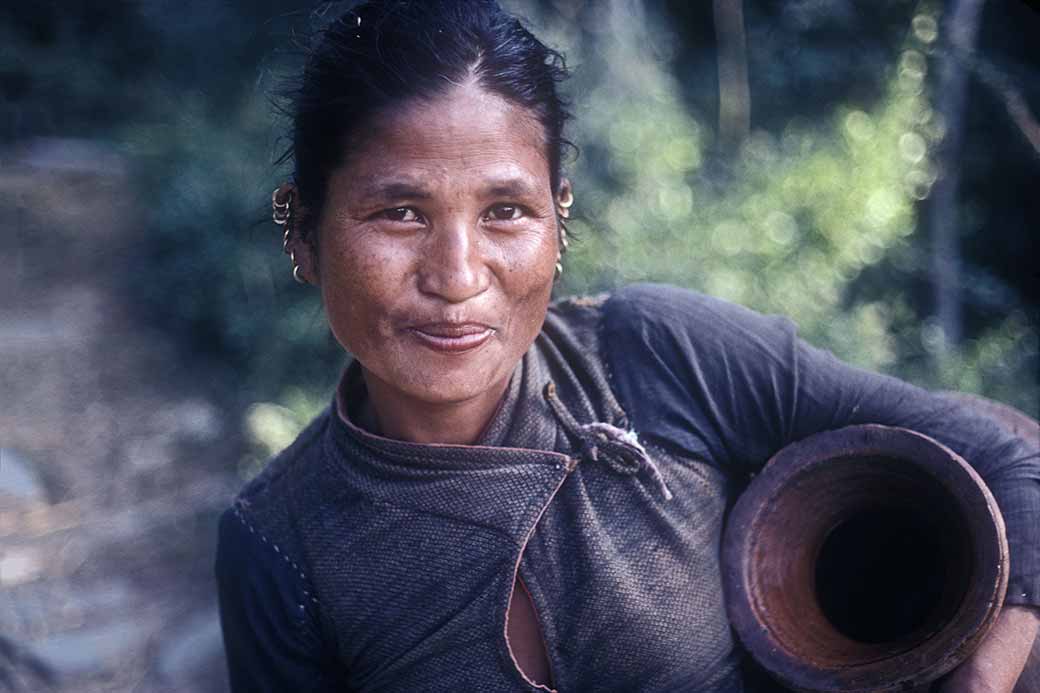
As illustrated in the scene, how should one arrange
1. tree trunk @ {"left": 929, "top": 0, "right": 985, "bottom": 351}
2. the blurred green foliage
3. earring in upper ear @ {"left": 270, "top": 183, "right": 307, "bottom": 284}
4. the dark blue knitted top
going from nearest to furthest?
the dark blue knitted top < earring in upper ear @ {"left": 270, "top": 183, "right": 307, "bottom": 284} < the blurred green foliage < tree trunk @ {"left": 929, "top": 0, "right": 985, "bottom": 351}

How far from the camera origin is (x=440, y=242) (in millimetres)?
1525

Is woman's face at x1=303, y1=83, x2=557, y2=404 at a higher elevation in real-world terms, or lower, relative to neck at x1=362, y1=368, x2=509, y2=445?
higher

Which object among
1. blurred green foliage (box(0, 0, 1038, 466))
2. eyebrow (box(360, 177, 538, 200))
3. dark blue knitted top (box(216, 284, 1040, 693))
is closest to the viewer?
eyebrow (box(360, 177, 538, 200))

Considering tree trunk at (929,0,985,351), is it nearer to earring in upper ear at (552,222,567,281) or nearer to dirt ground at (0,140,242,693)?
earring in upper ear at (552,222,567,281)

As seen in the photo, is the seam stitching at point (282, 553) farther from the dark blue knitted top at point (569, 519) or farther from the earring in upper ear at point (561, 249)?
the earring in upper ear at point (561, 249)

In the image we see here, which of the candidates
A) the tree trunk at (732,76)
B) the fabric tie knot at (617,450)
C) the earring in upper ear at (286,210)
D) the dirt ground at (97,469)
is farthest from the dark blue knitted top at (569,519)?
the tree trunk at (732,76)

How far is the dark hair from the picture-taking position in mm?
1535

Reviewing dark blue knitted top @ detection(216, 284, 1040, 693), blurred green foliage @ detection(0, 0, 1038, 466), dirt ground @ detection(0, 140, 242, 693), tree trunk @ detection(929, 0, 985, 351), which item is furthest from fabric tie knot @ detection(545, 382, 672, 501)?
tree trunk @ detection(929, 0, 985, 351)

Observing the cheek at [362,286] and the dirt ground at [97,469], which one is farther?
the dirt ground at [97,469]

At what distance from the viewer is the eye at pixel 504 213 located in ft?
5.20

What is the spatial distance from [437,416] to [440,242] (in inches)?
A: 14.8

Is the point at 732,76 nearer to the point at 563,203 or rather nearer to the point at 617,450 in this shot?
the point at 563,203

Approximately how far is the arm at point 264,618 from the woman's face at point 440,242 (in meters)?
0.45

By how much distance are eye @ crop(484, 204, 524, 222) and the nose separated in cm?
6
